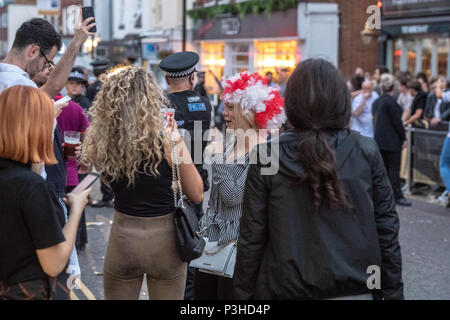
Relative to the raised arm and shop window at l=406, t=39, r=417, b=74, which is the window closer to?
shop window at l=406, t=39, r=417, b=74

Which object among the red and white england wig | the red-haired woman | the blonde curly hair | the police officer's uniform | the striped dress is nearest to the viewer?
the red-haired woman

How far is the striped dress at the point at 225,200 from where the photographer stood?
3854mm

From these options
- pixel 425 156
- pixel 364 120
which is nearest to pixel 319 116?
pixel 364 120

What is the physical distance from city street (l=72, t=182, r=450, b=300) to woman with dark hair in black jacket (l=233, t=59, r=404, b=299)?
298cm

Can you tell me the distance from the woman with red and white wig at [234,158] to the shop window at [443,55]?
17.0 m

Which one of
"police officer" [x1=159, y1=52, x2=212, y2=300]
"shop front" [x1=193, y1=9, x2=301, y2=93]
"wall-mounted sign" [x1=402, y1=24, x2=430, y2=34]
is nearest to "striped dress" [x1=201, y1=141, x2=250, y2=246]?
"police officer" [x1=159, y1=52, x2=212, y2=300]

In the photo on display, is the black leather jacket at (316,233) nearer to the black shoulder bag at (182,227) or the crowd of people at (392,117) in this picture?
the black shoulder bag at (182,227)

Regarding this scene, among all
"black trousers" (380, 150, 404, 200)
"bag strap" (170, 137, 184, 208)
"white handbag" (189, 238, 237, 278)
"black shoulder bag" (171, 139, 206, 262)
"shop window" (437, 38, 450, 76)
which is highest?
"shop window" (437, 38, 450, 76)

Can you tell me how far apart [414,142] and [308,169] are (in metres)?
8.65

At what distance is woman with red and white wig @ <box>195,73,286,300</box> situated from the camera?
3.86 metres

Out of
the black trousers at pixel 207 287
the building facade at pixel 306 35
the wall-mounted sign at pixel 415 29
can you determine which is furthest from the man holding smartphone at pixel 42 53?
the wall-mounted sign at pixel 415 29

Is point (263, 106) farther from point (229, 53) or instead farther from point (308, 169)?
point (229, 53)

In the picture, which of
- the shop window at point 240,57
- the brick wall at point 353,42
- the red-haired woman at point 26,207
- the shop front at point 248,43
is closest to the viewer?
the red-haired woman at point 26,207

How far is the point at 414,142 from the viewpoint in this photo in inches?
427
